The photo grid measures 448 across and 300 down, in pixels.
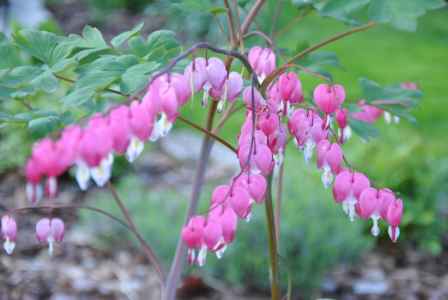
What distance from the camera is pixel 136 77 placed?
122 centimetres

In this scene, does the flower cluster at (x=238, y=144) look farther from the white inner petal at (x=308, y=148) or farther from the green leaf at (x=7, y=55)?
the green leaf at (x=7, y=55)

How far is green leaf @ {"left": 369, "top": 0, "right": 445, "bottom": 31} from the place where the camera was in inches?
50.9

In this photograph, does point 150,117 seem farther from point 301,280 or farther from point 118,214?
point 118,214

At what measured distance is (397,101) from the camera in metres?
1.66

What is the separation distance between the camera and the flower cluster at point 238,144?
98 cm

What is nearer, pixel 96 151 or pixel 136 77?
pixel 96 151

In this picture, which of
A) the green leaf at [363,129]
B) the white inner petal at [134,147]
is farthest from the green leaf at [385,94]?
the white inner petal at [134,147]

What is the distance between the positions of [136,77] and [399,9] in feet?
1.58

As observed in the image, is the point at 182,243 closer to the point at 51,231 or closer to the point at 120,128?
the point at 51,231

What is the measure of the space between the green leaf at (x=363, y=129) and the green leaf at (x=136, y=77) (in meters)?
0.61

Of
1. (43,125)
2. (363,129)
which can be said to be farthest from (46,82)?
(363,129)

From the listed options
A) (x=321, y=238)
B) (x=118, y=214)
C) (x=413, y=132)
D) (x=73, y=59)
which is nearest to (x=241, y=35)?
(x=73, y=59)

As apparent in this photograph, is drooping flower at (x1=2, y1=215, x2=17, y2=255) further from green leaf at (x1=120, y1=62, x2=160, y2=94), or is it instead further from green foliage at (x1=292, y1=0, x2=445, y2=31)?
green foliage at (x1=292, y1=0, x2=445, y2=31)

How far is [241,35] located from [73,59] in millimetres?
389
